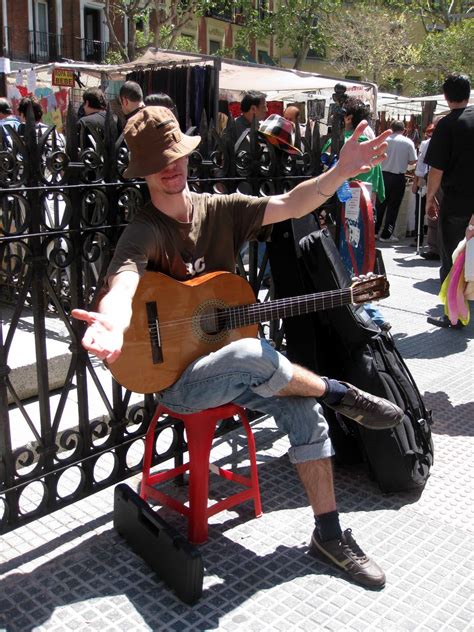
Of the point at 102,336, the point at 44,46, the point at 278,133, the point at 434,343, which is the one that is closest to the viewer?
the point at 102,336

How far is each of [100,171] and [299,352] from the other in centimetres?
132

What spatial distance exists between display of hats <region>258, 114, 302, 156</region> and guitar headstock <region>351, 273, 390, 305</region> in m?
0.98

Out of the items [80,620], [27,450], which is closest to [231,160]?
[27,450]

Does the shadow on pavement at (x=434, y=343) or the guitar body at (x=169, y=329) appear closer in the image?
the guitar body at (x=169, y=329)

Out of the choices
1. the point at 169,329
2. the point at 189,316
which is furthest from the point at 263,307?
the point at 169,329

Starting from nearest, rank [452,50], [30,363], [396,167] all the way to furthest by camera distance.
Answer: [30,363] < [396,167] < [452,50]

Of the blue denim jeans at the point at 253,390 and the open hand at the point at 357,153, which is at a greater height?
the open hand at the point at 357,153

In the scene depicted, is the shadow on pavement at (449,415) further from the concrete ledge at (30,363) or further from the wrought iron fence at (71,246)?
the concrete ledge at (30,363)

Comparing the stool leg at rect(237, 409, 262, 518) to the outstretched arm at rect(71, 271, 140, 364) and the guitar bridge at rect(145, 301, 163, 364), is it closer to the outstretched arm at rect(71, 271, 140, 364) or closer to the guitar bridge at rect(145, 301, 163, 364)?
the guitar bridge at rect(145, 301, 163, 364)

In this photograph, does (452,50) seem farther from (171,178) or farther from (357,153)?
(171,178)

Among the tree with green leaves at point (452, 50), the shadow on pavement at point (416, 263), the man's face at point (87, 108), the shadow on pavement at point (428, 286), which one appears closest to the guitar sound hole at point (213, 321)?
the man's face at point (87, 108)

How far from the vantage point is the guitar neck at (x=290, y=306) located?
295 centimetres

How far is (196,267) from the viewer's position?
2883 mm

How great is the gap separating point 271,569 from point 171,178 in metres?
1.66
